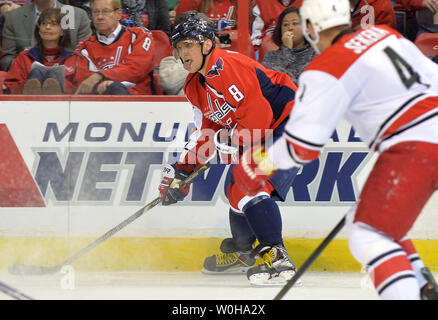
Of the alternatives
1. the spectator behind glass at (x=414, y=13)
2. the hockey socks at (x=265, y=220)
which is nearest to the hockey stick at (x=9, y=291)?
the hockey socks at (x=265, y=220)

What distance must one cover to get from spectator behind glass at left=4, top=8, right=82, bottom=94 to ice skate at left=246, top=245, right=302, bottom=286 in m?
1.36

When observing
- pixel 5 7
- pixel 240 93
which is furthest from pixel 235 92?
pixel 5 7

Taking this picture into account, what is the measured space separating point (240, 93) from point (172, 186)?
0.64 meters

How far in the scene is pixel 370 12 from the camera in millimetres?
4090

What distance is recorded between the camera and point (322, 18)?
7.80ft

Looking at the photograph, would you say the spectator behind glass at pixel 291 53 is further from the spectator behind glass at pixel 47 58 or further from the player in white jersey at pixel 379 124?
the player in white jersey at pixel 379 124

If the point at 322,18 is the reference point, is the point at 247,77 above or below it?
below

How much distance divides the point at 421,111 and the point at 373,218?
Result: 38 centimetres

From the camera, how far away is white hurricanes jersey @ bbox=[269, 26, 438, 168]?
2.25 metres

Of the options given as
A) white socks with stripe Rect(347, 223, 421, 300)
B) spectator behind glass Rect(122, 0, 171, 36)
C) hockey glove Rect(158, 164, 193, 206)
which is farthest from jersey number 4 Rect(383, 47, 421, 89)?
spectator behind glass Rect(122, 0, 171, 36)

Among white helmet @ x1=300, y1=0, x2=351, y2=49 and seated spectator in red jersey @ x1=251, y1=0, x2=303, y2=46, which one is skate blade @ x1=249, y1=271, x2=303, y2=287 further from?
white helmet @ x1=300, y1=0, x2=351, y2=49

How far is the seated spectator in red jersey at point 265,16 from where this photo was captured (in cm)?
410
